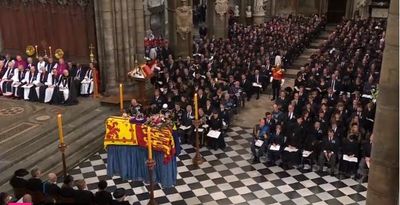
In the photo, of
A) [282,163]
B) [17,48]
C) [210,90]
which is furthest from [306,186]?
[17,48]

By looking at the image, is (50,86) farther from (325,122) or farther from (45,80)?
(325,122)

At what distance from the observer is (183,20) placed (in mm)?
22641

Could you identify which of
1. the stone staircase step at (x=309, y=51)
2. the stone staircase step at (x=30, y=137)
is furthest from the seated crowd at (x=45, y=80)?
the stone staircase step at (x=309, y=51)

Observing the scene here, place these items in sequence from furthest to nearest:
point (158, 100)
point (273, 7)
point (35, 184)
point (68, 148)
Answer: point (273, 7), point (158, 100), point (68, 148), point (35, 184)

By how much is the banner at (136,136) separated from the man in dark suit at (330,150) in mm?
4000

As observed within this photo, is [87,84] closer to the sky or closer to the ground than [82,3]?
closer to the ground

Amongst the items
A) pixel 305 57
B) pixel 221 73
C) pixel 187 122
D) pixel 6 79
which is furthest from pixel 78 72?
pixel 305 57

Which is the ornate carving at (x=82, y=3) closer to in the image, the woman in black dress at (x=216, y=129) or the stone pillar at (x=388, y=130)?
the woman in black dress at (x=216, y=129)

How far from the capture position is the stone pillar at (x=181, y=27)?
22.5m

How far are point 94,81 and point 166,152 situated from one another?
7283 millimetres

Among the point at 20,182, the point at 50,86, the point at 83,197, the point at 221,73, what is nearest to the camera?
the point at 83,197

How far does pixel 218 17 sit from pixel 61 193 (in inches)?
739

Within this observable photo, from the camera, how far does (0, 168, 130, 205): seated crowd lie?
9.48 meters

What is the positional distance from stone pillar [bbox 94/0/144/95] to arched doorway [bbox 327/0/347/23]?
2133 cm
